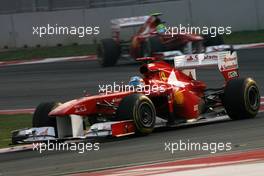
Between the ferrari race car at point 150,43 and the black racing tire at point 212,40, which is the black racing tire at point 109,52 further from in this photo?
the black racing tire at point 212,40

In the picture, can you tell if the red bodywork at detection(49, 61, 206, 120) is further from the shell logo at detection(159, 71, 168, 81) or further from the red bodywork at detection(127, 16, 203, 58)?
the red bodywork at detection(127, 16, 203, 58)

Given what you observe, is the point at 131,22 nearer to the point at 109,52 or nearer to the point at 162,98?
the point at 109,52

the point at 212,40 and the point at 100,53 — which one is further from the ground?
the point at 212,40

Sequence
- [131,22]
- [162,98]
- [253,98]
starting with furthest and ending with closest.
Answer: [131,22] → [253,98] → [162,98]

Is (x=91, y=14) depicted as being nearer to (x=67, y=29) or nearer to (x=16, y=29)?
(x=67, y=29)

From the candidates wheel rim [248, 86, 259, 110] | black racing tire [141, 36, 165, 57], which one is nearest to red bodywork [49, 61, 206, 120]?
wheel rim [248, 86, 259, 110]

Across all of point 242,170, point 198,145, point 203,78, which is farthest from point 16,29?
point 242,170

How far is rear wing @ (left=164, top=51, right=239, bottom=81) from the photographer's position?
42.2 ft

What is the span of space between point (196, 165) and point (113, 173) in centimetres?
83

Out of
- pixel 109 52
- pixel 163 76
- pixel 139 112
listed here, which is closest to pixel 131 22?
pixel 109 52

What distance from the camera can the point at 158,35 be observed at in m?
22.9

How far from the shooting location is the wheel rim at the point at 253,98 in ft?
41.3

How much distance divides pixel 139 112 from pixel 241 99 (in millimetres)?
1913

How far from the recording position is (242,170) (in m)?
7.42
